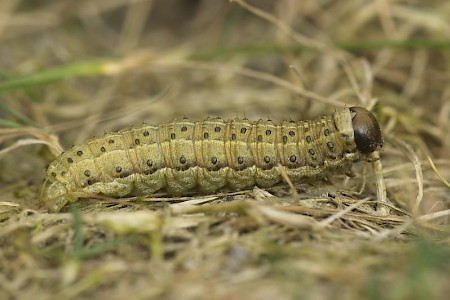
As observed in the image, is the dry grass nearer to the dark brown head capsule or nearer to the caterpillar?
the caterpillar

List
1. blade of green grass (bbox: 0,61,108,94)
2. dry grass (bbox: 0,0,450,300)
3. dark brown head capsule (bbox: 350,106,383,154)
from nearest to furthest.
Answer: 1. dry grass (bbox: 0,0,450,300)
2. dark brown head capsule (bbox: 350,106,383,154)
3. blade of green grass (bbox: 0,61,108,94)

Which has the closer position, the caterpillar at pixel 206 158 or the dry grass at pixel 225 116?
the dry grass at pixel 225 116

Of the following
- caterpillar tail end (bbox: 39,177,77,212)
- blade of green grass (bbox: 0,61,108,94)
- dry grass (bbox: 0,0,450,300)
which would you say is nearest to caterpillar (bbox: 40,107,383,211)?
caterpillar tail end (bbox: 39,177,77,212)

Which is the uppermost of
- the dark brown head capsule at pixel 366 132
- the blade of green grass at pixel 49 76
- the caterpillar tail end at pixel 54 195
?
the blade of green grass at pixel 49 76

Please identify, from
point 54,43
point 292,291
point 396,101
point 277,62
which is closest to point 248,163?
point 292,291

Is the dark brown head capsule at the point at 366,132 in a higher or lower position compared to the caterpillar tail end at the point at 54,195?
higher

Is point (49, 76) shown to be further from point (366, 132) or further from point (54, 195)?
point (366, 132)

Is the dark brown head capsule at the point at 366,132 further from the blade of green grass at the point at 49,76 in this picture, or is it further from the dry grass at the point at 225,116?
the blade of green grass at the point at 49,76

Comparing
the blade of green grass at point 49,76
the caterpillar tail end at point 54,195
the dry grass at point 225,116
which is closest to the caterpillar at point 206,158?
the caterpillar tail end at point 54,195
